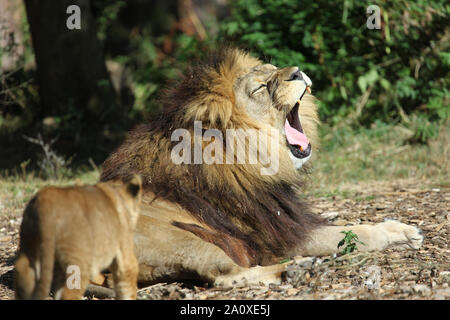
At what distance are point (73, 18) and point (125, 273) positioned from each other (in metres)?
6.44

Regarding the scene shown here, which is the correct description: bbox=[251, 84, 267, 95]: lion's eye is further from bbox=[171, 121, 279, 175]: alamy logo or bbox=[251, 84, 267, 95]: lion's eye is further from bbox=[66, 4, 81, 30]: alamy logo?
bbox=[66, 4, 81, 30]: alamy logo

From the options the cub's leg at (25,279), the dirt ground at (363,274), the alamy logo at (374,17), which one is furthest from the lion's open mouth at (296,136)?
the alamy logo at (374,17)

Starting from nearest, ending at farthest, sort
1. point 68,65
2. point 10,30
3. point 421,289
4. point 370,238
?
point 421,289 < point 370,238 < point 68,65 < point 10,30

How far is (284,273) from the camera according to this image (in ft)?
13.1

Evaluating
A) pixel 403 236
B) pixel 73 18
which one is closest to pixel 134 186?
pixel 403 236

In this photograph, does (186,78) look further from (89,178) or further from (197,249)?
(89,178)

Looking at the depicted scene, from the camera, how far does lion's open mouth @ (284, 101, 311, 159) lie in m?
4.83

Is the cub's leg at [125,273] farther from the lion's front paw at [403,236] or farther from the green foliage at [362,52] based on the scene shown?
the green foliage at [362,52]

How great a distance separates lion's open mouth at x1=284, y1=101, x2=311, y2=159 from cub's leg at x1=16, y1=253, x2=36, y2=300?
2253 millimetres

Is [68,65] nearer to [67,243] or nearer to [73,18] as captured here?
[73,18]

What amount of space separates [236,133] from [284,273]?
998 mm

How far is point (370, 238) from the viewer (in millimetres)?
4523

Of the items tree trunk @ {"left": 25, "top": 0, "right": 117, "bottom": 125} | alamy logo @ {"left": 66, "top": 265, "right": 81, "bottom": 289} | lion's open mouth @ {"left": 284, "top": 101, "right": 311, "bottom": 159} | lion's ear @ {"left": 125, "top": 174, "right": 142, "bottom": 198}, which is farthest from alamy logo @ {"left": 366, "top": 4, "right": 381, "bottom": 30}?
alamy logo @ {"left": 66, "top": 265, "right": 81, "bottom": 289}
